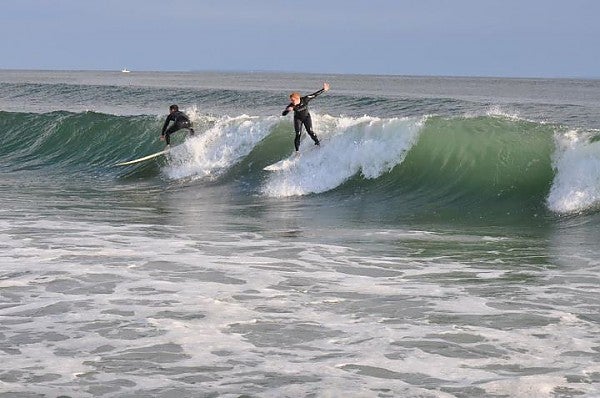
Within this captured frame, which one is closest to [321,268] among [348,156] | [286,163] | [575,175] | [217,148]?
[575,175]

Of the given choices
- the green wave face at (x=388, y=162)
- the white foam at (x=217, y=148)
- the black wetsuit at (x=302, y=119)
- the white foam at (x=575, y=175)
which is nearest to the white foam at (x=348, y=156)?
the green wave face at (x=388, y=162)

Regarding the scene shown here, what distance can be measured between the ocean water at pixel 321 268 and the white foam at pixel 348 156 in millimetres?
42

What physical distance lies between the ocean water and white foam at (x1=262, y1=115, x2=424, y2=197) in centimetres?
4

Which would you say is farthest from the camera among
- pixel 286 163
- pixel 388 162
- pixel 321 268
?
pixel 286 163

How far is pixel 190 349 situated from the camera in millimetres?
6477

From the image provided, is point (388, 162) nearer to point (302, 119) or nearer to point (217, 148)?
point (302, 119)

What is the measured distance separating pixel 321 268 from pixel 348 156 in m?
9.22

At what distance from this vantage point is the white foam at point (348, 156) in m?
17.8

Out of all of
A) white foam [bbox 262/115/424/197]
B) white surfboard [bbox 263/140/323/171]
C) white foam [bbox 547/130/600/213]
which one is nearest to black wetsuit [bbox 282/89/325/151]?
white surfboard [bbox 263/140/323/171]

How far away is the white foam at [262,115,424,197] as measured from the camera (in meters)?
17.8

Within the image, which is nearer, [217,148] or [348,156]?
[348,156]

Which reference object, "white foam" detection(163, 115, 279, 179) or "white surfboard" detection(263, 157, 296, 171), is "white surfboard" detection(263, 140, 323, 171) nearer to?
"white surfboard" detection(263, 157, 296, 171)

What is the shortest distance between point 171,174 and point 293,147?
2.85 metres

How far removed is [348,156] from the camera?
60.7 ft
